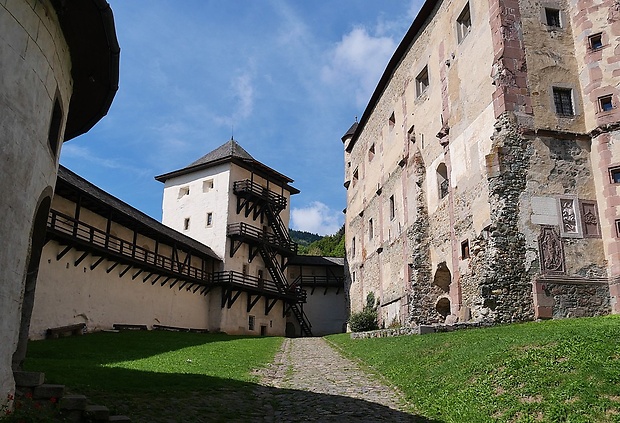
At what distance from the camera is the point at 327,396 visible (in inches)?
372

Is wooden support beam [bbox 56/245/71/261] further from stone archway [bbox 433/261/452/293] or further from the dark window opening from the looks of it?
stone archway [bbox 433/261/452/293]

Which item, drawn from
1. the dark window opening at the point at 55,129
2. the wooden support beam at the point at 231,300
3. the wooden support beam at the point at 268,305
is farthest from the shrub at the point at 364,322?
the dark window opening at the point at 55,129

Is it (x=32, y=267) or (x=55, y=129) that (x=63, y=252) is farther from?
(x=55, y=129)

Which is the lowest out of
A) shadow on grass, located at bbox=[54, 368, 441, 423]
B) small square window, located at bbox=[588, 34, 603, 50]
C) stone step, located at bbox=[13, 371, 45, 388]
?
shadow on grass, located at bbox=[54, 368, 441, 423]

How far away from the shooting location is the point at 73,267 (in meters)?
21.5

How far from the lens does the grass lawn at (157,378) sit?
7.66 metres

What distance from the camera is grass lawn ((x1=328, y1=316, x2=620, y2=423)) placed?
685cm

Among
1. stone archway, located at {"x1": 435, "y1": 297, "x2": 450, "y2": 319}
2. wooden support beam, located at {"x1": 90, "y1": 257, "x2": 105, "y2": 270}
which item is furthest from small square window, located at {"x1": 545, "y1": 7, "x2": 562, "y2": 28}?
wooden support beam, located at {"x1": 90, "y1": 257, "x2": 105, "y2": 270}

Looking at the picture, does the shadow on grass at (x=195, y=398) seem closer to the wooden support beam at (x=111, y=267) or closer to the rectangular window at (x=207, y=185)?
the wooden support beam at (x=111, y=267)

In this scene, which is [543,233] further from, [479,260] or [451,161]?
[451,161]

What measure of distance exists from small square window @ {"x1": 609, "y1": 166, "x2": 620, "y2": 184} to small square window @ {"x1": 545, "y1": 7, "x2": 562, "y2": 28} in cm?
561

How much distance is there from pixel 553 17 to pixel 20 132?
62.3 feet

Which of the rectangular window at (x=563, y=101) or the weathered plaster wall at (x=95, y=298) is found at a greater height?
the rectangular window at (x=563, y=101)

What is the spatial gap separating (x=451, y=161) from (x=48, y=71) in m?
17.3
